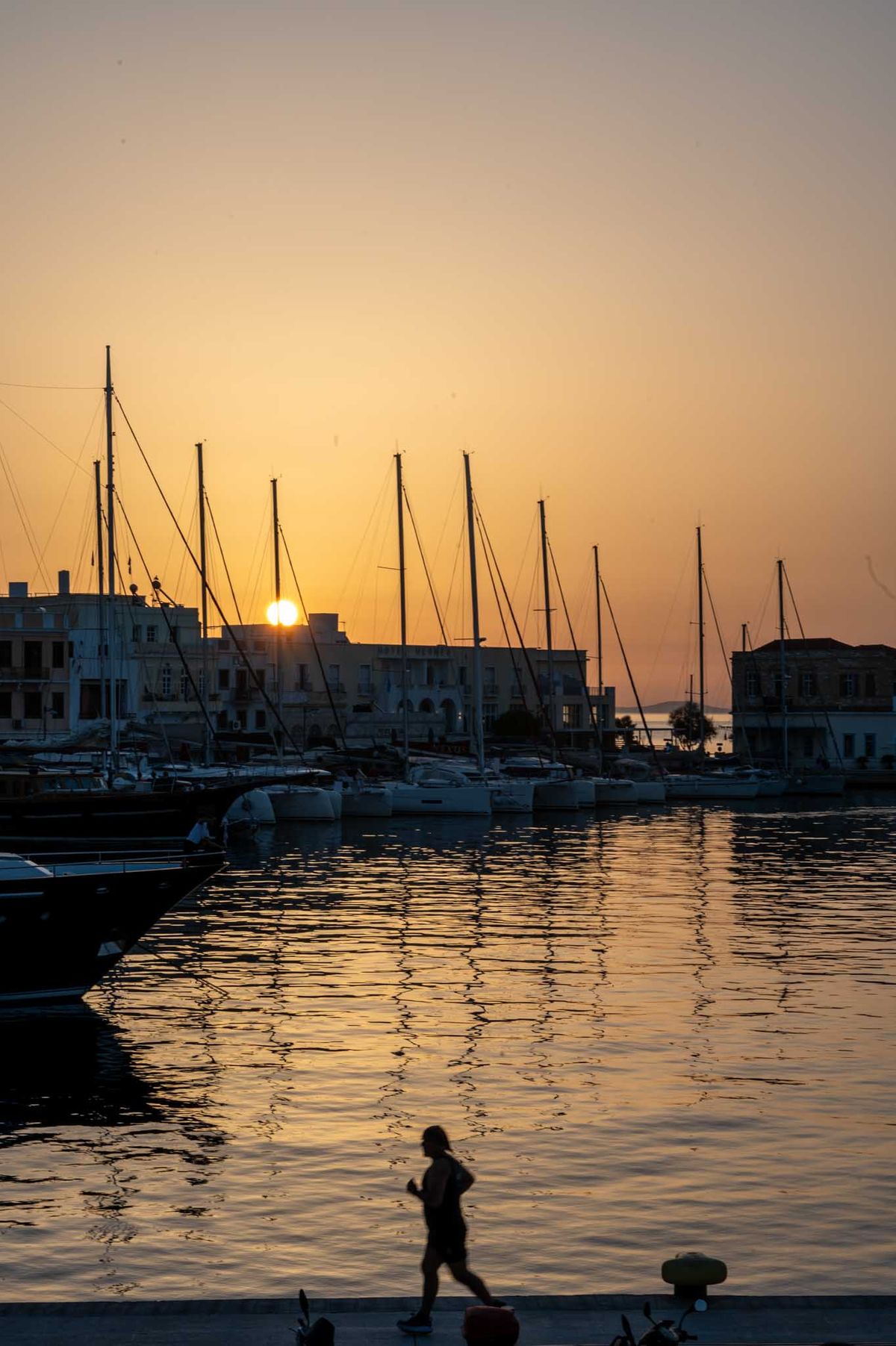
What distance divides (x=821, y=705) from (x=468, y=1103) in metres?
110

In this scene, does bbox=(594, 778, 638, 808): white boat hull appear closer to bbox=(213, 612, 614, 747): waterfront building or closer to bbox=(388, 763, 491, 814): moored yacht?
bbox=(388, 763, 491, 814): moored yacht

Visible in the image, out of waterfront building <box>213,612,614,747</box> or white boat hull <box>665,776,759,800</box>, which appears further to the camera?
waterfront building <box>213,612,614,747</box>

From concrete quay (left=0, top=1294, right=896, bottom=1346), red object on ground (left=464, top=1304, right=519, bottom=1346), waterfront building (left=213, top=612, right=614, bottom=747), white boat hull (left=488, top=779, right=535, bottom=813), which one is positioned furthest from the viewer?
waterfront building (left=213, top=612, right=614, bottom=747)

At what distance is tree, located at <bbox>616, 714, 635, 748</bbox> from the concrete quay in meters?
135

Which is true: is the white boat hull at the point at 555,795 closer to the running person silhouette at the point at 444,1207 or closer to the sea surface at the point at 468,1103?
the sea surface at the point at 468,1103

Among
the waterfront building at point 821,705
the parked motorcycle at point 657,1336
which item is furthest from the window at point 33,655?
the parked motorcycle at point 657,1336

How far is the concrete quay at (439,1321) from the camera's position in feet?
34.0

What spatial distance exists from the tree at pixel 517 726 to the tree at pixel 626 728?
1012cm

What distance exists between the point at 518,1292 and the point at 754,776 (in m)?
92.7

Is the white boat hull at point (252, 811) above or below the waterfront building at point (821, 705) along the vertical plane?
below

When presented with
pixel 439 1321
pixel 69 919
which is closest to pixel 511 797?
pixel 69 919

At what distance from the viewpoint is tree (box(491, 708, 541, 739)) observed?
5492 inches

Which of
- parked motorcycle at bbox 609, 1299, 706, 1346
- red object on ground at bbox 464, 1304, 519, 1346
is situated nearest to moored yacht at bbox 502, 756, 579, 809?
red object on ground at bbox 464, 1304, 519, 1346

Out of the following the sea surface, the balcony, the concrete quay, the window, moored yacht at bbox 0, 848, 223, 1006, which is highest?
the window
